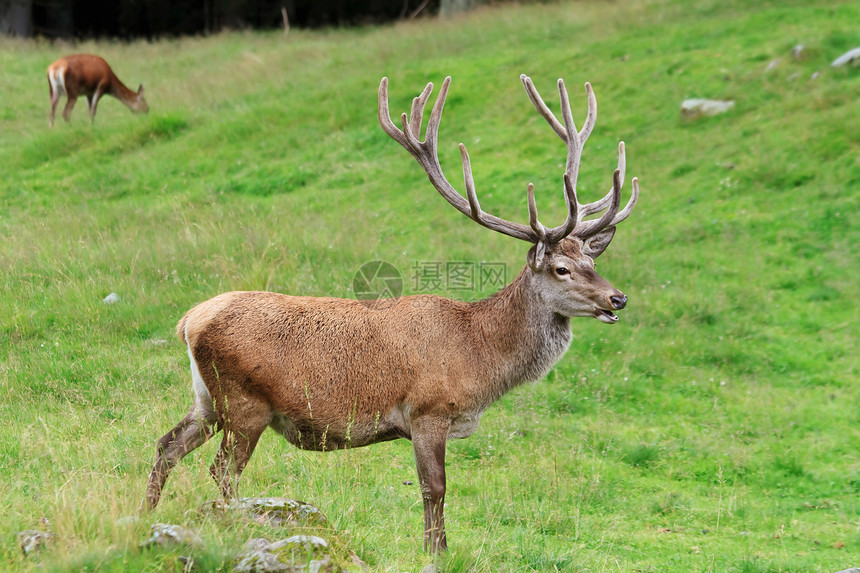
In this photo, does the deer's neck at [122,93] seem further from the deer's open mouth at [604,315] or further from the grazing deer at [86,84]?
the deer's open mouth at [604,315]

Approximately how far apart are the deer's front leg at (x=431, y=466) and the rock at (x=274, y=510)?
812mm

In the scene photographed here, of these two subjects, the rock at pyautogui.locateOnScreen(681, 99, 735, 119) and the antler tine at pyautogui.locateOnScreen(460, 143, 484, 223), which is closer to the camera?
the antler tine at pyautogui.locateOnScreen(460, 143, 484, 223)

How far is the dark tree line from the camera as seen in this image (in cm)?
2872

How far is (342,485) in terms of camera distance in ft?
16.8

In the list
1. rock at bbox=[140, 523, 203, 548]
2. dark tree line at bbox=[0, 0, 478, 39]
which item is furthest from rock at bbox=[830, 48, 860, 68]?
dark tree line at bbox=[0, 0, 478, 39]

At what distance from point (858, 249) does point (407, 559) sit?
706cm

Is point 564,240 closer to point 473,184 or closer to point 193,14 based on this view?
point 473,184

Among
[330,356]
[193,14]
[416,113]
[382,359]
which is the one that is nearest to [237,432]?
[330,356]

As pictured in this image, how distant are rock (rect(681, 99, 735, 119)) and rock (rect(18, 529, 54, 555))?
1111cm

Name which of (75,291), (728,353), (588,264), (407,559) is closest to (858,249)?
(728,353)

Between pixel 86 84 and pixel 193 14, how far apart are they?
704 inches

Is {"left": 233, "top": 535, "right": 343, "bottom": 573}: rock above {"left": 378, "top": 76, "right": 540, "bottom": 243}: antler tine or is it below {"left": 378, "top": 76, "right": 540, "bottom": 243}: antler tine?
below

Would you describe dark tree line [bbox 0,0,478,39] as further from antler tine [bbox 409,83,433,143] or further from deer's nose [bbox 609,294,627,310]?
deer's nose [bbox 609,294,627,310]

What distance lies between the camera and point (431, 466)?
4879 millimetres
